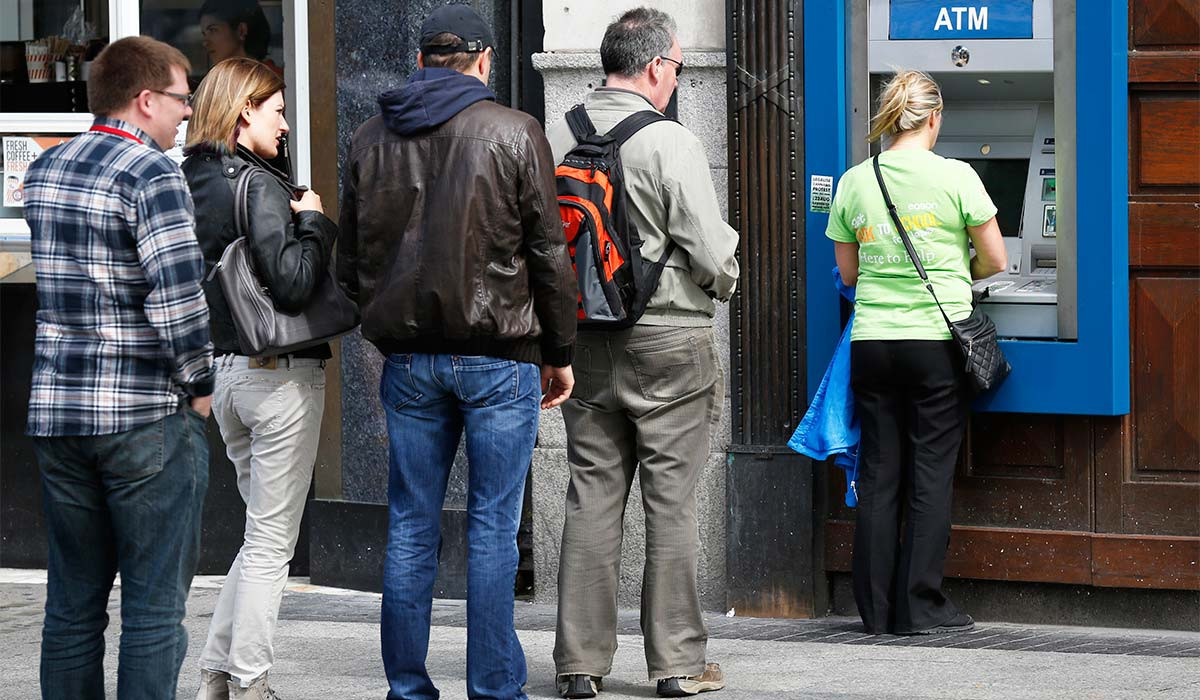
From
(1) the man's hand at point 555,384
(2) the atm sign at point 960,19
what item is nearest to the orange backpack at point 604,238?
(1) the man's hand at point 555,384

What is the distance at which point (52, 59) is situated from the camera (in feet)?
23.0

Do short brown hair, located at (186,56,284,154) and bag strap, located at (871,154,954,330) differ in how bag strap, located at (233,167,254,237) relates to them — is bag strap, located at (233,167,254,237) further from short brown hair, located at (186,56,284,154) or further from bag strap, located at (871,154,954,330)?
bag strap, located at (871,154,954,330)

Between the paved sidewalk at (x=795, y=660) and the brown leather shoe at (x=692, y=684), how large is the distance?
0.05m

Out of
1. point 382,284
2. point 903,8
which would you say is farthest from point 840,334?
point 382,284

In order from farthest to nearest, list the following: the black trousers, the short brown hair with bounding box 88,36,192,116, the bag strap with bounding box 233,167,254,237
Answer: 1. the black trousers
2. the bag strap with bounding box 233,167,254,237
3. the short brown hair with bounding box 88,36,192,116

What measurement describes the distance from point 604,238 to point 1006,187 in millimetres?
1792

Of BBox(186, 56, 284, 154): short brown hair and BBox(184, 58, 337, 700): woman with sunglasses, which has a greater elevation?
BBox(186, 56, 284, 154): short brown hair

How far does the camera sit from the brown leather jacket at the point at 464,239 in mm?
4152

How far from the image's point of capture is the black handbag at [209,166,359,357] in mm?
4359

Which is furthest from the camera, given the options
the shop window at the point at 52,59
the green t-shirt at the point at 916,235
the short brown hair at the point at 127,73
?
the shop window at the point at 52,59

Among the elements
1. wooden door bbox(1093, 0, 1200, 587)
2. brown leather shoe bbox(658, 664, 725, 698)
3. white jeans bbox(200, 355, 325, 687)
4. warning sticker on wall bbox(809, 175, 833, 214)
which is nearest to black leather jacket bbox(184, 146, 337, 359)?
white jeans bbox(200, 355, 325, 687)

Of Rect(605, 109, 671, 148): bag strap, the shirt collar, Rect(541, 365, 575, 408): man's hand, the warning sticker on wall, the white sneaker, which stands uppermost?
Rect(605, 109, 671, 148): bag strap

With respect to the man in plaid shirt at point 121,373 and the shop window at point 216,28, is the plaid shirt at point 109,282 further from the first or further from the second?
the shop window at point 216,28

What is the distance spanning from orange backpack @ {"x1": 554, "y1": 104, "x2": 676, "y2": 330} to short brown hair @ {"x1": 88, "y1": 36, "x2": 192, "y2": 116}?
1.26 meters
